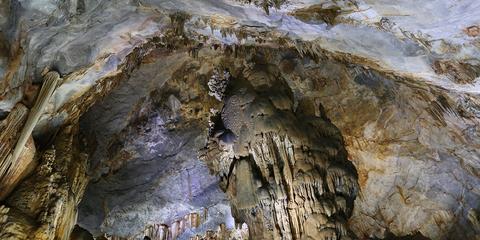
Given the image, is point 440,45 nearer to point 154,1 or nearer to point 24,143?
point 154,1

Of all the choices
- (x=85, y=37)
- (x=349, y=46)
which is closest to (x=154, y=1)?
(x=85, y=37)

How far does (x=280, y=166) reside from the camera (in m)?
6.50

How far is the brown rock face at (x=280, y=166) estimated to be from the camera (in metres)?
6.22

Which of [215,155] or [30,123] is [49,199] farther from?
[215,155]

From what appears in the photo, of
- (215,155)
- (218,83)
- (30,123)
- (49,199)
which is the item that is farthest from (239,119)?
(30,123)

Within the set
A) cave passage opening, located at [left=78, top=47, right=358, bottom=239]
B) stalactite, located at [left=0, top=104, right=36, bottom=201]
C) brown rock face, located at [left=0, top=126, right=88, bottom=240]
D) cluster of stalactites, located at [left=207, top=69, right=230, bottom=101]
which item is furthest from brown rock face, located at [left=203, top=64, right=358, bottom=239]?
stalactite, located at [left=0, top=104, right=36, bottom=201]

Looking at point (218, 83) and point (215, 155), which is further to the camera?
point (218, 83)

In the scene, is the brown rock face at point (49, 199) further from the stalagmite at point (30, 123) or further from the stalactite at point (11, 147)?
the stalagmite at point (30, 123)

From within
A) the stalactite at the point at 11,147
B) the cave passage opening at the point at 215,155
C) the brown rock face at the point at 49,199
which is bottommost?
the cave passage opening at the point at 215,155

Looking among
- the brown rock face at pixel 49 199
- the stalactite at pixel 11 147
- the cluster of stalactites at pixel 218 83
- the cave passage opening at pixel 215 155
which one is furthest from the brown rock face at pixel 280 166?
the stalactite at pixel 11 147

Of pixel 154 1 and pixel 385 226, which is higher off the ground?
pixel 154 1

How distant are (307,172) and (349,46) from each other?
222 cm

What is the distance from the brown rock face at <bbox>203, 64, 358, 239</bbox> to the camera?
20.4ft

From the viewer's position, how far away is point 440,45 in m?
4.24
